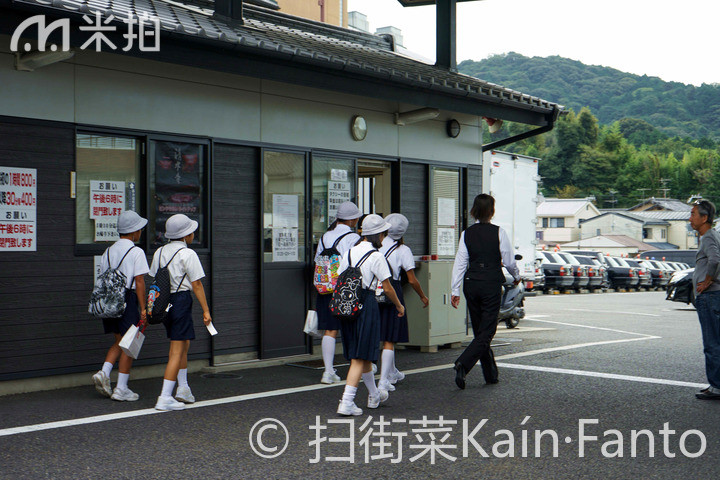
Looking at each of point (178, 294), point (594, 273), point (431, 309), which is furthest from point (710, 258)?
point (594, 273)

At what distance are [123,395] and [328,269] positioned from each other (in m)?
2.45

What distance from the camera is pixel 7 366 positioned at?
7102 millimetres

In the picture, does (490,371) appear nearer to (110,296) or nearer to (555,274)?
(110,296)

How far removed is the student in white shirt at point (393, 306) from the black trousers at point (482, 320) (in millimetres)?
536

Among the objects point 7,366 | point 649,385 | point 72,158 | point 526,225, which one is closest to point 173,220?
point 72,158

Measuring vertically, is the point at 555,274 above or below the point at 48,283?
below

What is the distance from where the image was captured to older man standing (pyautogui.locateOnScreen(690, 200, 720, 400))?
24.1 ft

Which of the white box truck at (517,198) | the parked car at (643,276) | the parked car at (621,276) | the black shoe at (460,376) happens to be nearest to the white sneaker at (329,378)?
Answer: the black shoe at (460,376)

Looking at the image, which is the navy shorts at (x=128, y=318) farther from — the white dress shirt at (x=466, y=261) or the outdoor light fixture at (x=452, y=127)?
the outdoor light fixture at (x=452, y=127)

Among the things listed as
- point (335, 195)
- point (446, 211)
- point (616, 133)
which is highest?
point (616, 133)

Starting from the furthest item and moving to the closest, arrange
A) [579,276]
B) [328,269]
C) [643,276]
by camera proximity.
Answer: [643,276]
[579,276]
[328,269]

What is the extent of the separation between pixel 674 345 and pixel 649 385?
391cm

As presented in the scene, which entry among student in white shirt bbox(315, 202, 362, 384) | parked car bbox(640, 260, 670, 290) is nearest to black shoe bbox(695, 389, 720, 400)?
student in white shirt bbox(315, 202, 362, 384)

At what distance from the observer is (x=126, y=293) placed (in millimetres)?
6957
